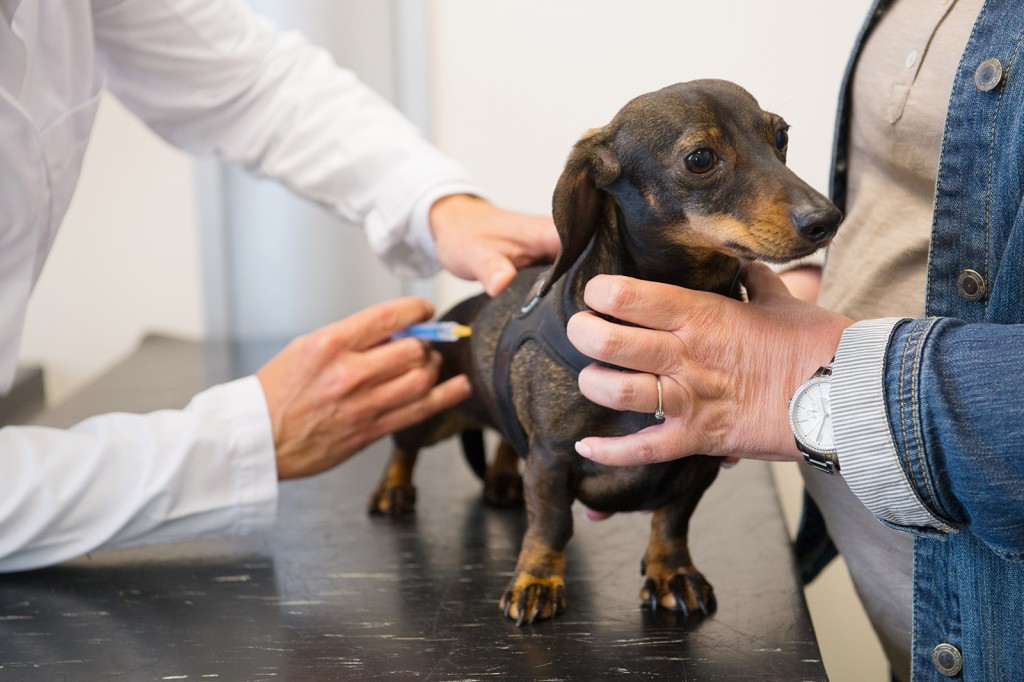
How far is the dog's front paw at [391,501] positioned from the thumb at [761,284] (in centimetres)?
57

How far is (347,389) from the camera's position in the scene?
1.21 metres

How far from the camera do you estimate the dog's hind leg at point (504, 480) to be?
1.35m

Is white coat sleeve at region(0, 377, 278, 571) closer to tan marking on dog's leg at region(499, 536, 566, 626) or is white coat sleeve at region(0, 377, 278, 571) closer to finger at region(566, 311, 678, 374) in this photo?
tan marking on dog's leg at region(499, 536, 566, 626)

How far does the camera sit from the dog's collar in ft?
3.25

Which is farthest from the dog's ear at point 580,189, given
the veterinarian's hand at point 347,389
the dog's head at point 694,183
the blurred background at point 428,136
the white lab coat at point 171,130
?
the blurred background at point 428,136

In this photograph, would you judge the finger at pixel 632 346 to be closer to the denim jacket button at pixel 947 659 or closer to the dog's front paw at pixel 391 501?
the denim jacket button at pixel 947 659

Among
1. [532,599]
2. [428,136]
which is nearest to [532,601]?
[532,599]

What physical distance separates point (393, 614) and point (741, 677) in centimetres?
35

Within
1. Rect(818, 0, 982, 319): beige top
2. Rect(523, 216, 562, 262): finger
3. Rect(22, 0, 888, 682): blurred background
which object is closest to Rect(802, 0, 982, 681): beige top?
Rect(818, 0, 982, 319): beige top

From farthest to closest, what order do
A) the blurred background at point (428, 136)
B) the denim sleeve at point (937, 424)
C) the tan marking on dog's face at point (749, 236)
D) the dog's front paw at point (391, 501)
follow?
1. the blurred background at point (428, 136)
2. the dog's front paw at point (391, 501)
3. the tan marking on dog's face at point (749, 236)
4. the denim sleeve at point (937, 424)

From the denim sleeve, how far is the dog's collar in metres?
0.27

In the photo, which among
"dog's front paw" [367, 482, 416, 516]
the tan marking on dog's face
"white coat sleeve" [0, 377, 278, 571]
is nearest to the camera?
the tan marking on dog's face

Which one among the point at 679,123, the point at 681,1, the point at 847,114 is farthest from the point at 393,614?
the point at 681,1

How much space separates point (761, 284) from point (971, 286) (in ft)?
0.59
